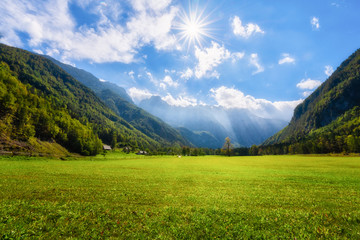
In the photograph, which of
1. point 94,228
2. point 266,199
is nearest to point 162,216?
point 94,228

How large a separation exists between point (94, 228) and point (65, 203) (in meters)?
5.96

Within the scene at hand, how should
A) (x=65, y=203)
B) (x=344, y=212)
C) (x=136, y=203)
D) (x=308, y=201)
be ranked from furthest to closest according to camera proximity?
(x=308, y=201) → (x=136, y=203) → (x=65, y=203) → (x=344, y=212)

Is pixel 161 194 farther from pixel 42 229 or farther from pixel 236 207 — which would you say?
pixel 42 229

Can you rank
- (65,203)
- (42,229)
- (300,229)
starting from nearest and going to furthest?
(42,229)
(300,229)
(65,203)

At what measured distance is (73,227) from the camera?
8859mm

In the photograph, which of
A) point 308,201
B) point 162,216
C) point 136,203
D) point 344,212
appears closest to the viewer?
point 162,216

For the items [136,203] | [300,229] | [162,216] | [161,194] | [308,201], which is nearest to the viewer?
[300,229]

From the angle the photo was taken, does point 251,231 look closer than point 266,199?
Yes

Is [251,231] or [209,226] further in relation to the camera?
[209,226]

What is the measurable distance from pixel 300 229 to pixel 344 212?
594 centimetres

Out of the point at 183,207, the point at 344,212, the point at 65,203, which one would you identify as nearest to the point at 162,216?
the point at 183,207

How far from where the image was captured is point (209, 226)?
31.5ft

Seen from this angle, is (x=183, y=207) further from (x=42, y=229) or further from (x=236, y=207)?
(x=42, y=229)

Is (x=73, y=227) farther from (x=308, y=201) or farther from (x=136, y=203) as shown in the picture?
(x=308, y=201)
